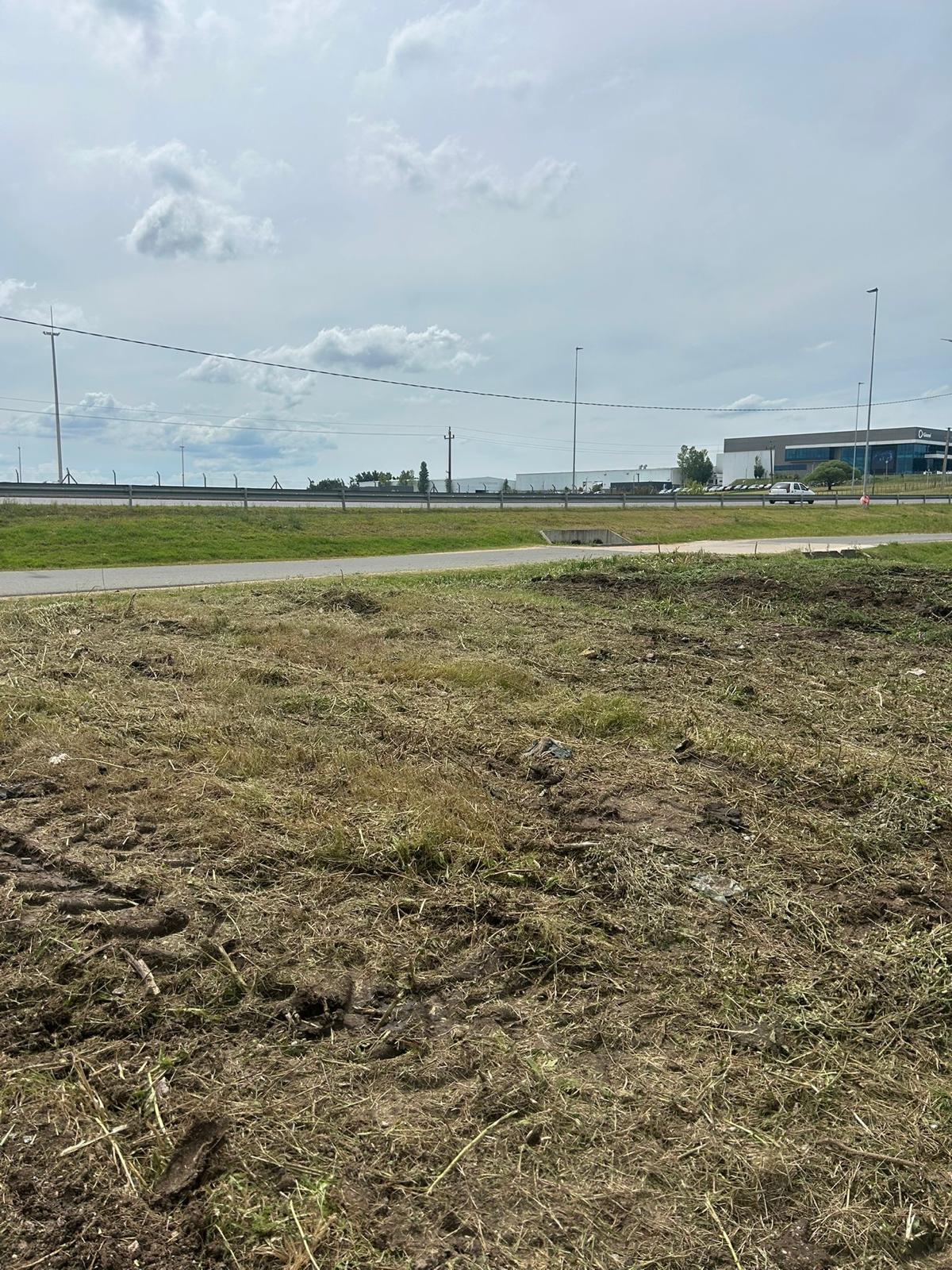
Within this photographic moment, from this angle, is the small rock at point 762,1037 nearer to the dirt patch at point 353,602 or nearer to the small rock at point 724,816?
the small rock at point 724,816

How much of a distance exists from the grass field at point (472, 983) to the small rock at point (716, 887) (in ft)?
0.07

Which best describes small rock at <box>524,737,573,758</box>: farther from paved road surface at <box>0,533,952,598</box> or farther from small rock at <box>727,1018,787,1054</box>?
paved road surface at <box>0,533,952,598</box>

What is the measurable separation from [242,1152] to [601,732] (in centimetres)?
358

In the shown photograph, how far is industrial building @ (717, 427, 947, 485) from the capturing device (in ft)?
342

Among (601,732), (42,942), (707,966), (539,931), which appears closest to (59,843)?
(42,942)

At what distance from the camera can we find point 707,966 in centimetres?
278

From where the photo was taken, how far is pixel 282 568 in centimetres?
1753

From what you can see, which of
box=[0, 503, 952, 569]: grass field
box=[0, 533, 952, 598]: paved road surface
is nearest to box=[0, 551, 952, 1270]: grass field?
box=[0, 533, 952, 598]: paved road surface

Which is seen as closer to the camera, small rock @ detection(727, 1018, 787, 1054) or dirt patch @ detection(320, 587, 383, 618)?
small rock @ detection(727, 1018, 787, 1054)

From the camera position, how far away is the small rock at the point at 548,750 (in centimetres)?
474

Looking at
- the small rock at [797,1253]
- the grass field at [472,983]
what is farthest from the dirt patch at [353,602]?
the small rock at [797,1253]

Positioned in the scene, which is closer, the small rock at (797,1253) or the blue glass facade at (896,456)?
the small rock at (797,1253)

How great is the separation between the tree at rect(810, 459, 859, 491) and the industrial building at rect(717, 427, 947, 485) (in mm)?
15081

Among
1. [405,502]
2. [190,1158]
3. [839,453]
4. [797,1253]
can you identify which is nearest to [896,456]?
[839,453]
